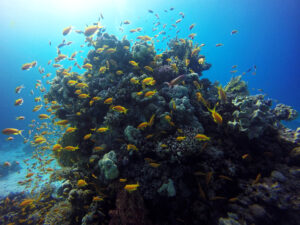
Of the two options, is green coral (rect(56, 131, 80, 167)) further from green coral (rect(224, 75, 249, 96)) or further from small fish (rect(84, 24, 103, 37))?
green coral (rect(224, 75, 249, 96))

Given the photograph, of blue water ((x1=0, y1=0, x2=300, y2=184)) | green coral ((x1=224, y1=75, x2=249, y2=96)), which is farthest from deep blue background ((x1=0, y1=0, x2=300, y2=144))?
green coral ((x1=224, y1=75, x2=249, y2=96))

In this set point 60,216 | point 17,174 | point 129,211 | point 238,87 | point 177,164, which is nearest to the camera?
point 129,211

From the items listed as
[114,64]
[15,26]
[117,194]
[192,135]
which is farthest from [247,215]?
[15,26]

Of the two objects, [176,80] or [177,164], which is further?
[176,80]

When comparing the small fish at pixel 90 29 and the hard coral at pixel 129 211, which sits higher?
the small fish at pixel 90 29

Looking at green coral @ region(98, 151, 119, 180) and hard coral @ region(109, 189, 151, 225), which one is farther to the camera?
green coral @ region(98, 151, 119, 180)

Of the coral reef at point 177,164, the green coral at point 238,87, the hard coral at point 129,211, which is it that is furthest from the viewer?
the green coral at point 238,87

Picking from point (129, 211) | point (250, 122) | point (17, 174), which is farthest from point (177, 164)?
point (17, 174)

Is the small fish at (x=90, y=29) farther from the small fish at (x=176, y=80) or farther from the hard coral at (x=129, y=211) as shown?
the hard coral at (x=129, y=211)

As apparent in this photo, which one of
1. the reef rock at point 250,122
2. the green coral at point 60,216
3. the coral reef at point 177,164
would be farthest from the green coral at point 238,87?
the green coral at point 60,216

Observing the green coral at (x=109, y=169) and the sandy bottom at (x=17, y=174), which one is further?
the sandy bottom at (x=17, y=174)

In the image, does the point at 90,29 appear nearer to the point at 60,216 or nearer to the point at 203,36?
the point at 60,216

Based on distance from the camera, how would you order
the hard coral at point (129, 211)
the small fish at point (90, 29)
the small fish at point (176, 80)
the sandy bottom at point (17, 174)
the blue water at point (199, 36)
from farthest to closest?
the blue water at point (199, 36) → the sandy bottom at point (17, 174) → the small fish at point (90, 29) → the small fish at point (176, 80) → the hard coral at point (129, 211)

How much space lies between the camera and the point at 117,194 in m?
4.06
